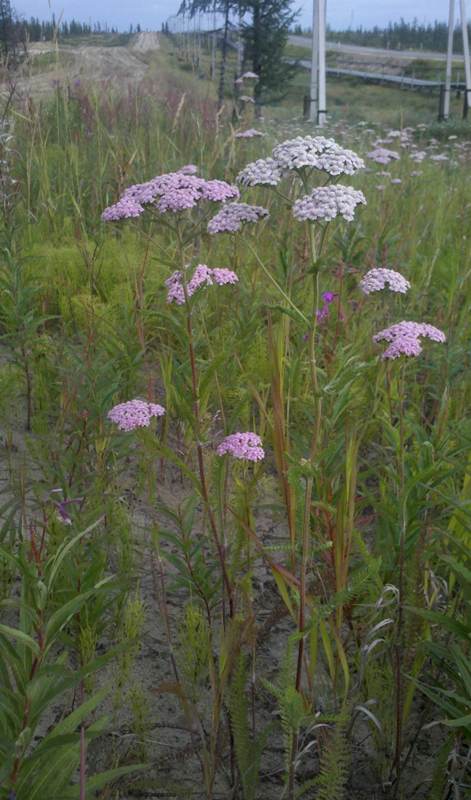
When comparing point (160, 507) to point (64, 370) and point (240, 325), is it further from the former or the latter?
point (240, 325)

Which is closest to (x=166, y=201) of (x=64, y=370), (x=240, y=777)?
(x=64, y=370)

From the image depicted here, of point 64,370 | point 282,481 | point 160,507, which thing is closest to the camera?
point 160,507

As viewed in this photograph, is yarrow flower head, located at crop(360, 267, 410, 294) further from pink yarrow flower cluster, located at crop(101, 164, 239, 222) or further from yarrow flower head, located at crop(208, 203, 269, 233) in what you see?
pink yarrow flower cluster, located at crop(101, 164, 239, 222)

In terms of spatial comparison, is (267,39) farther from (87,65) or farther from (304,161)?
(304,161)

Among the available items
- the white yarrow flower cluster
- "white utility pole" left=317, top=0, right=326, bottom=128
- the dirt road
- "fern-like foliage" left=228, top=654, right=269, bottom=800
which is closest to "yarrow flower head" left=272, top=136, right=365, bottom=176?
the white yarrow flower cluster

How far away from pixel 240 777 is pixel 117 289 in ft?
8.97

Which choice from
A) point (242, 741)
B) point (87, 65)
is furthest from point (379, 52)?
point (242, 741)

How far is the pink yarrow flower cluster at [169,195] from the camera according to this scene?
1949 millimetres

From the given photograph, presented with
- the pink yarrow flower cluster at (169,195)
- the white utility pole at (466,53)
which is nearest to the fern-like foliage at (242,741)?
the pink yarrow flower cluster at (169,195)

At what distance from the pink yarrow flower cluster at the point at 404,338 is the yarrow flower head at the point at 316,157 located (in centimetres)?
45

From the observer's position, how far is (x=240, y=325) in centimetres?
330

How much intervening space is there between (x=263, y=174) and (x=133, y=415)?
0.73 metres

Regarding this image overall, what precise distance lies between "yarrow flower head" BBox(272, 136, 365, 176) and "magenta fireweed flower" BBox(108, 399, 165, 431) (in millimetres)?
741

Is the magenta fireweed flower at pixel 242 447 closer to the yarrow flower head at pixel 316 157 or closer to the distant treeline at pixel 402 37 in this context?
the yarrow flower head at pixel 316 157
